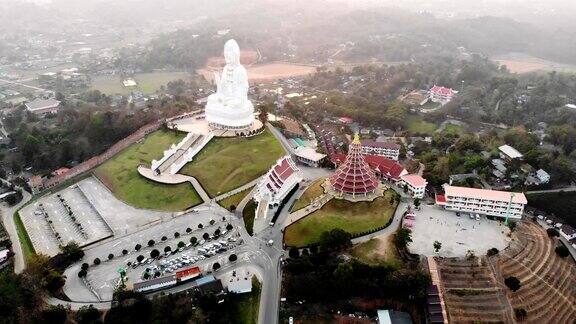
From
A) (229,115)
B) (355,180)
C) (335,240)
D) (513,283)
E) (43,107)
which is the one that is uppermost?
(355,180)

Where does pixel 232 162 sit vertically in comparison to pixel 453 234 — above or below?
below

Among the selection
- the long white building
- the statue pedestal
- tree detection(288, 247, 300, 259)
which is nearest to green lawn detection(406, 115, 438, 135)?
the statue pedestal

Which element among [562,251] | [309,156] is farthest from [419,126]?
[562,251]

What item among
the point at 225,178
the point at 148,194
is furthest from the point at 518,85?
the point at 148,194

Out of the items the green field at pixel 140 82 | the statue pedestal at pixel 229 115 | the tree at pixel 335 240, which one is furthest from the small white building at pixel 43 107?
the tree at pixel 335 240

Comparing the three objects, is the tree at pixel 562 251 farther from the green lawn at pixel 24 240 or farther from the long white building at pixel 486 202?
the green lawn at pixel 24 240

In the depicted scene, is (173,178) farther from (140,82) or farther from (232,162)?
(140,82)

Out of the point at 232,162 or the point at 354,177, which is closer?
the point at 354,177
